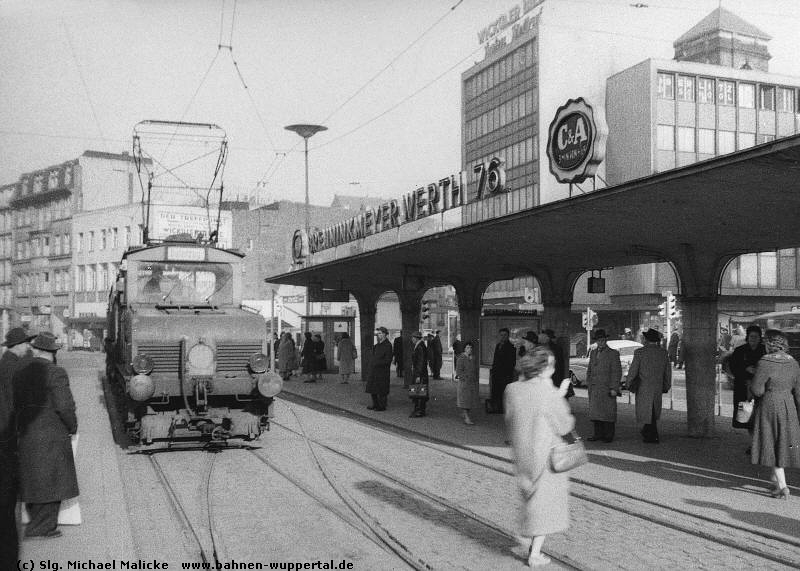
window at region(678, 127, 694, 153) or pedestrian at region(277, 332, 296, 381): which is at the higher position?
window at region(678, 127, 694, 153)

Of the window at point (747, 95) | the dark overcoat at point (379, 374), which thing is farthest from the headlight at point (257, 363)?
the window at point (747, 95)

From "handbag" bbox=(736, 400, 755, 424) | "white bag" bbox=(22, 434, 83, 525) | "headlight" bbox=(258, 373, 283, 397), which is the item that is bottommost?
"white bag" bbox=(22, 434, 83, 525)

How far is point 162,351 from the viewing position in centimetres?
1235

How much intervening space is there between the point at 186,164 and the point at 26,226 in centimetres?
5818

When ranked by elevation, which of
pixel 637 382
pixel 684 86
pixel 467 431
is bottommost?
pixel 467 431

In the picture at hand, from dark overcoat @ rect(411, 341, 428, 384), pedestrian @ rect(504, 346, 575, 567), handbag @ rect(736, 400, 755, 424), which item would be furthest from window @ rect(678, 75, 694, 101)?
pedestrian @ rect(504, 346, 575, 567)

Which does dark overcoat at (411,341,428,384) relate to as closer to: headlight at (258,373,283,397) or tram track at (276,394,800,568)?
tram track at (276,394,800,568)

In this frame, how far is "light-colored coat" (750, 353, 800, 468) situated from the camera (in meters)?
8.66

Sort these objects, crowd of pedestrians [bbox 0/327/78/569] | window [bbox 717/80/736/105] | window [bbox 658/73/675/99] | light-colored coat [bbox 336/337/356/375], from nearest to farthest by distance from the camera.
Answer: crowd of pedestrians [bbox 0/327/78/569] < light-colored coat [bbox 336/337/356/375] < window [bbox 658/73/675/99] < window [bbox 717/80/736/105]

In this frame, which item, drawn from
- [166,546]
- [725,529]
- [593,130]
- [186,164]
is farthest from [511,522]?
[186,164]

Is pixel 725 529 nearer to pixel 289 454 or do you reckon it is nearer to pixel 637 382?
pixel 637 382

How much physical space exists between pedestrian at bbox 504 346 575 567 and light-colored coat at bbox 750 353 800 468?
3761 mm

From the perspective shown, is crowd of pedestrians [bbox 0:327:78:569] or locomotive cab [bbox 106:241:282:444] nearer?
crowd of pedestrians [bbox 0:327:78:569]

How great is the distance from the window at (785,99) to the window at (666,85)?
807 cm
